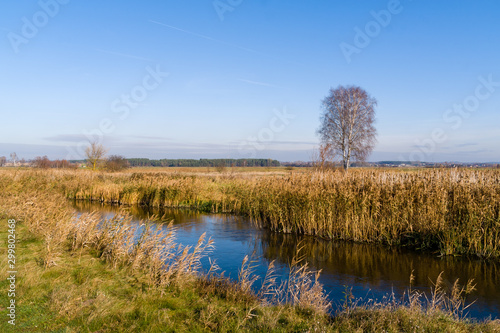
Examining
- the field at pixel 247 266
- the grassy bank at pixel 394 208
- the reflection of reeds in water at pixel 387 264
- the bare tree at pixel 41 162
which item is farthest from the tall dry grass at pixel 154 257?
the bare tree at pixel 41 162

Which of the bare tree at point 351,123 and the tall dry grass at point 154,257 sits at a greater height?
the bare tree at point 351,123

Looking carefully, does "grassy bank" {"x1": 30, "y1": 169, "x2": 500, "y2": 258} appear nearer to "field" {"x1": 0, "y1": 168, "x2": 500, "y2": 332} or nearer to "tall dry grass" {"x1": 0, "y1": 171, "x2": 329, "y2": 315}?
"field" {"x1": 0, "y1": 168, "x2": 500, "y2": 332}

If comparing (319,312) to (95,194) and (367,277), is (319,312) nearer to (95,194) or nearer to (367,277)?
(367,277)

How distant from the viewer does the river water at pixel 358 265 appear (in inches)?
282

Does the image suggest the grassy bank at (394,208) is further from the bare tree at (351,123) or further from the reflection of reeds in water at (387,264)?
the bare tree at (351,123)

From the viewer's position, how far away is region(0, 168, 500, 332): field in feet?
15.3

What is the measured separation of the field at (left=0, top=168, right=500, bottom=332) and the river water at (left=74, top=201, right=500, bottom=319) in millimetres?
481

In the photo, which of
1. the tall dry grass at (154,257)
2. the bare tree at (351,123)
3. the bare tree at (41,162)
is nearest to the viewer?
the tall dry grass at (154,257)

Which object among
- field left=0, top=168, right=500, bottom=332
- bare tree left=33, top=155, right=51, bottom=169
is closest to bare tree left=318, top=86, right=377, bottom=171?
field left=0, top=168, right=500, bottom=332

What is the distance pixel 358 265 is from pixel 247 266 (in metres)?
3.12

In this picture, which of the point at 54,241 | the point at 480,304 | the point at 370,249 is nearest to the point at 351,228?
the point at 370,249

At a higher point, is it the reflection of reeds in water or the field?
the field

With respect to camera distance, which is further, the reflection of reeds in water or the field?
the reflection of reeds in water

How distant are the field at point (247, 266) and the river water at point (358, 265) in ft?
1.58
